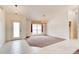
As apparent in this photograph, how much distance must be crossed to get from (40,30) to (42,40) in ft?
1.11

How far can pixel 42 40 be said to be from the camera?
2.79m

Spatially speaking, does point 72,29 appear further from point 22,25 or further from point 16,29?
point 16,29

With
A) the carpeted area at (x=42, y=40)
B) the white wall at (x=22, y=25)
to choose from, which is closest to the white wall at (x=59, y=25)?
the carpeted area at (x=42, y=40)

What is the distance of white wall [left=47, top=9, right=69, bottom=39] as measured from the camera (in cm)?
243

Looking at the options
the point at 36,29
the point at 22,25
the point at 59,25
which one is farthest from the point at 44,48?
the point at 22,25

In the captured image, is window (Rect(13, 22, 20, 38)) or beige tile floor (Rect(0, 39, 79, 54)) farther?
window (Rect(13, 22, 20, 38))

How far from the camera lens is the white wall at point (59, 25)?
2.43m

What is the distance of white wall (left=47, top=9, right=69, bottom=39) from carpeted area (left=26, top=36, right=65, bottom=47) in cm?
10

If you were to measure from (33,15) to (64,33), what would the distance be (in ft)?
2.67

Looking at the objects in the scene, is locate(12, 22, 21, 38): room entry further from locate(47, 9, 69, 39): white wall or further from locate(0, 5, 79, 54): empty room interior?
locate(47, 9, 69, 39): white wall

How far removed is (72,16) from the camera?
2299mm

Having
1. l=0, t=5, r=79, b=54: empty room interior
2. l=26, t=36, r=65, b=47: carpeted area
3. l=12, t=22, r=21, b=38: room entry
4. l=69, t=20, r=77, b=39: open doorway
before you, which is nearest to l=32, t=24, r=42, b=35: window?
l=0, t=5, r=79, b=54: empty room interior

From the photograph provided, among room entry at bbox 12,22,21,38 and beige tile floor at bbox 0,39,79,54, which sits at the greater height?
room entry at bbox 12,22,21,38
